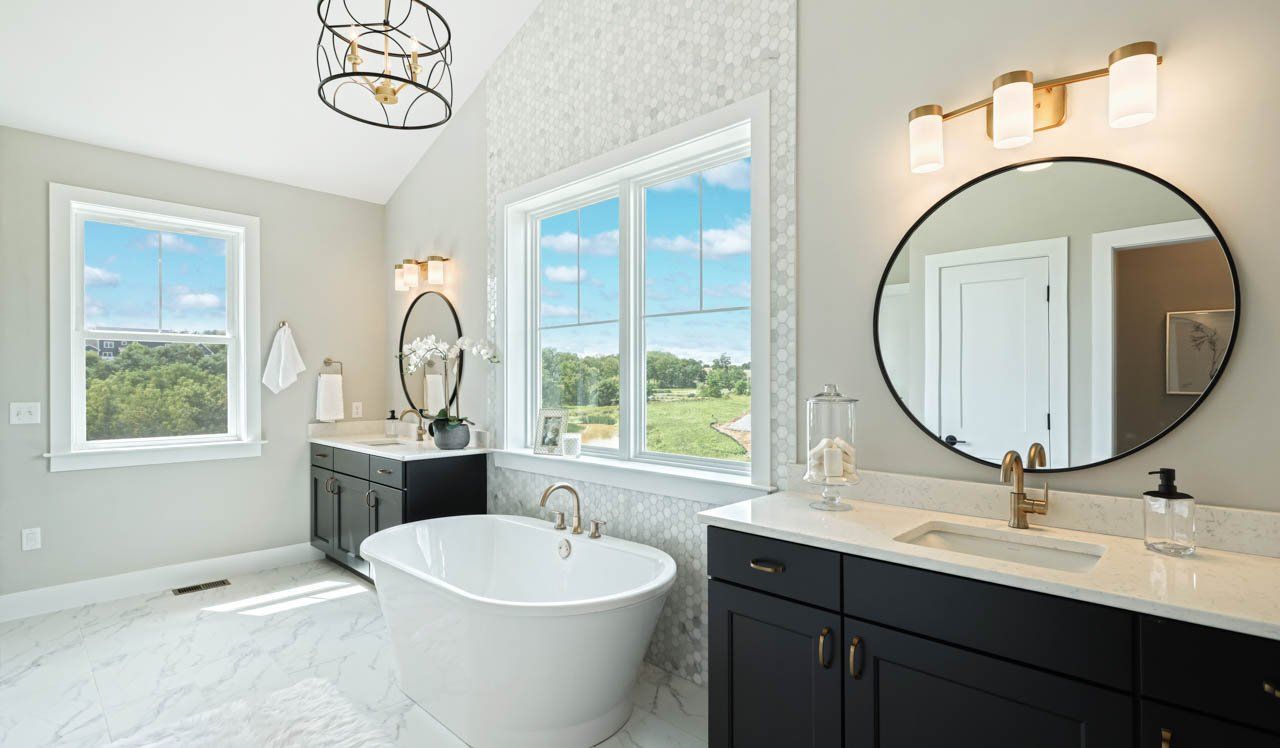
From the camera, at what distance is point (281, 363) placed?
4270 millimetres

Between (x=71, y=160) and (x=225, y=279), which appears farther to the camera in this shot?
(x=225, y=279)

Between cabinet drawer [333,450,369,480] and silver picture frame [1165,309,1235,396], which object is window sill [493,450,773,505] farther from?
silver picture frame [1165,309,1235,396]

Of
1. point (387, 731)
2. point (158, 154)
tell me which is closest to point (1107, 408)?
point (387, 731)

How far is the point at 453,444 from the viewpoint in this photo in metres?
3.74

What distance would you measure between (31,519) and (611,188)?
3.63 metres

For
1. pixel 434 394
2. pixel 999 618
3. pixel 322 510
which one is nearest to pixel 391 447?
pixel 434 394

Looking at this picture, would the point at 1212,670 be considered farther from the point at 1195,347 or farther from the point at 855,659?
the point at 1195,347

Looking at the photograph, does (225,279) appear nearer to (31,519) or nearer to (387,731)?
(31,519)

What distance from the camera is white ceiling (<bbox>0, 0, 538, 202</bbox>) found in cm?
305

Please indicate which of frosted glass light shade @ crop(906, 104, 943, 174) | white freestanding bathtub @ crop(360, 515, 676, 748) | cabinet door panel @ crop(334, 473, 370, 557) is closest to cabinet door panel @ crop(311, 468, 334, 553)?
cabinet door panel @ crop(334, 473, 370, 557)

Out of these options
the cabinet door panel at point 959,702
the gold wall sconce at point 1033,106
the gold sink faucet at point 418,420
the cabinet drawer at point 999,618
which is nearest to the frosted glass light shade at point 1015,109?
the gold wall sconce at point 1033,106

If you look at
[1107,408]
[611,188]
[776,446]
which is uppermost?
[611,188]

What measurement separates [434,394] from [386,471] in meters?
0.82

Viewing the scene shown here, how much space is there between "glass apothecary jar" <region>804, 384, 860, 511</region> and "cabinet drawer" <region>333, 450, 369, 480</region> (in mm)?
2747
